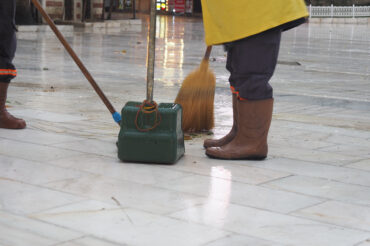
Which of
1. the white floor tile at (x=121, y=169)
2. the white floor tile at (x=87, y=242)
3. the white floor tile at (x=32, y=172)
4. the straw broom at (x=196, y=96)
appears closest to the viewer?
the white floor tile at (x=87, y=242)

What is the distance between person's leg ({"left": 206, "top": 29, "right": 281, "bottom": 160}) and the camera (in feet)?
15.3

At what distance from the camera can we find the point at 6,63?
5504 millimetres

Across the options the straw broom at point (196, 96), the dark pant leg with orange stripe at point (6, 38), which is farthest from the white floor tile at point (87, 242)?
the dark pant leg with orange stripe at point (6, 38)

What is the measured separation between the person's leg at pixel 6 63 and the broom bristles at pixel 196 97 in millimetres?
1214

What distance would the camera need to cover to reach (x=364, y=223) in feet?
11.3

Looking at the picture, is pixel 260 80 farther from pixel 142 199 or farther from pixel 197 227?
pixel 197 227

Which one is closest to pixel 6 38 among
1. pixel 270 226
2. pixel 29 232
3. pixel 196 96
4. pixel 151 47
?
pixel 151 47

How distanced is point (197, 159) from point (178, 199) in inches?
40.5

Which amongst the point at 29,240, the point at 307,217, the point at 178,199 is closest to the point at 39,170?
the point at 178,199

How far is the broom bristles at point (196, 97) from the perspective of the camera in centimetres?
548

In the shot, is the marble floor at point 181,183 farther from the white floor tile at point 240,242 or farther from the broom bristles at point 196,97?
the broom bristles at point 196,97

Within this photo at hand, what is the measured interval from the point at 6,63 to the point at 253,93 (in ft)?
6.42

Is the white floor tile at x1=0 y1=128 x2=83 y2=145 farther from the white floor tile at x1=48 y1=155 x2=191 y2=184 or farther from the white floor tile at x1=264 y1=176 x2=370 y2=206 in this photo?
the white floor tile at x1=264 y1=176 x2=370 y2=206

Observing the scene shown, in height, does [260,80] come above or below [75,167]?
above
